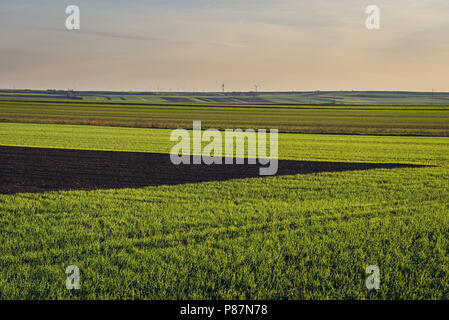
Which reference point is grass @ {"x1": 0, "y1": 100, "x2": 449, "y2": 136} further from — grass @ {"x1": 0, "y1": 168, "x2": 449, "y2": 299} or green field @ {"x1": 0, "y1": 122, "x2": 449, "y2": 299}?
grass @ {"x1": 0, "y1": 168, "x2": 449, "y2": 299}

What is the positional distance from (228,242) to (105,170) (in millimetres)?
12357

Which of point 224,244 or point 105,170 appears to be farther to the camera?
point 105,170

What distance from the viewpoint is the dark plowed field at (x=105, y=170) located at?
15.6 m

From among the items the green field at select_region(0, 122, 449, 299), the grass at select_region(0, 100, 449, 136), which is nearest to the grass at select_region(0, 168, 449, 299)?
the green field at select_region(0, 122, 449, 299)

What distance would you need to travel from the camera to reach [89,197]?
13031 mm

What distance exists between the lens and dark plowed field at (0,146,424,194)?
15.6 metres

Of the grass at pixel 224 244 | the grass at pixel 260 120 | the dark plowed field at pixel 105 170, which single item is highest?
the grass at pixel 260 120

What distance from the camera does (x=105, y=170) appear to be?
19078mm

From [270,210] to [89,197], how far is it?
6.41 metres

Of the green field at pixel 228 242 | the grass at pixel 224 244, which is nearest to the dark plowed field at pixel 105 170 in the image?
the green field at pixel 228 242

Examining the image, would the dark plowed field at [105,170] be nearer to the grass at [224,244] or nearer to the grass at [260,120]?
the grass at [224,244]

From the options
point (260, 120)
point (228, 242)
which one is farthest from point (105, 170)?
point (260, 120)

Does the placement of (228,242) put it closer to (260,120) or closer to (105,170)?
(105,170)

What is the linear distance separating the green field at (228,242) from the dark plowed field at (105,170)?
1871 mm
